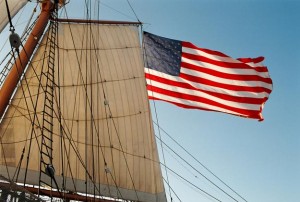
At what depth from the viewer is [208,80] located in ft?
48.8

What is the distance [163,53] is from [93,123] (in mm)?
4912

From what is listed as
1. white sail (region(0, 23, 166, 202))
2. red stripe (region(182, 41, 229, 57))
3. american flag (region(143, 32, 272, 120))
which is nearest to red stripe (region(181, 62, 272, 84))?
american flag (region(143, 32, 272, 120))

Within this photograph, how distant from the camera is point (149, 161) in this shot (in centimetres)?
1772

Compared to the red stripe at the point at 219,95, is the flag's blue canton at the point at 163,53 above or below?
above

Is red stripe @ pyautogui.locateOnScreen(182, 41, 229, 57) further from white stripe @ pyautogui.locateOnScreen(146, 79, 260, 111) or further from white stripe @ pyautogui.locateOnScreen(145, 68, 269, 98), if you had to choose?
white stripe @ pyautogui.locateOnScreen(146, 79, 260, 111)

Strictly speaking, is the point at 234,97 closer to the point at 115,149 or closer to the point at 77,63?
the point at 115,149

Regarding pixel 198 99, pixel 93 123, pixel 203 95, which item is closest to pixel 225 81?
pixel 203 95

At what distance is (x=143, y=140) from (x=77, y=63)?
5294mm

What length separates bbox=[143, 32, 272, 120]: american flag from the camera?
1446 centimetres

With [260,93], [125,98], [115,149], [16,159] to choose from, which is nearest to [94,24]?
[125,98]

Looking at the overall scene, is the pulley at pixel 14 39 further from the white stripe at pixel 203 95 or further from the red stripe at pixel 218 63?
the red stripe at pixel 218 63

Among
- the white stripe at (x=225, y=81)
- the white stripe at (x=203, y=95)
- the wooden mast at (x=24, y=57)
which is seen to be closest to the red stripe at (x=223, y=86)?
the white stripe at (x=225, y=81)

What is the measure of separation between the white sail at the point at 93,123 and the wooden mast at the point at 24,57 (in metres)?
1.70

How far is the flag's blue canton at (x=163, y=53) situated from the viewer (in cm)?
1524
